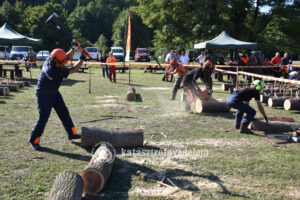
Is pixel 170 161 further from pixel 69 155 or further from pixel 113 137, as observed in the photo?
pixel 69 155

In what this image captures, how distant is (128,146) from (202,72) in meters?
4.72

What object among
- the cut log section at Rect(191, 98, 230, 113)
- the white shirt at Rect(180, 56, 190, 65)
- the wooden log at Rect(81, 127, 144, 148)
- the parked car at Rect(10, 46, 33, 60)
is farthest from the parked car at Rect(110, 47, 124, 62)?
the wooden log at Rect(81, 127, 144, 148)

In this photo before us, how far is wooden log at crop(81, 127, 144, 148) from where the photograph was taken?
567 centimetres

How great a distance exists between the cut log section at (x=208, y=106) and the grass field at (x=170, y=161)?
1.74 feet

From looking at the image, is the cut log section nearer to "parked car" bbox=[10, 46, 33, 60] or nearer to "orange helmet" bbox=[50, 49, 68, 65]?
"orange helmet" bbox=[50, 49, 68, 65]

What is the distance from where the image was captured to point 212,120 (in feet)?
27.7

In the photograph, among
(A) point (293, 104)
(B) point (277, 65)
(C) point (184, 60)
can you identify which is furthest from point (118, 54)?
(A) point (293, 104)

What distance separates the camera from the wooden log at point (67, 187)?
11.7 feet

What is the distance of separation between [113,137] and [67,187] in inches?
83.2

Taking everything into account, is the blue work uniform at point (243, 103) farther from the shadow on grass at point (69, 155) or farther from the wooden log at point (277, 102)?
the shadow on grass at point (69, 155)

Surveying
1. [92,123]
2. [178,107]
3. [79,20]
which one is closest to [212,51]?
[178,107]

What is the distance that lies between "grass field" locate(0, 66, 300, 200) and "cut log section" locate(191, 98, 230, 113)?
530mm

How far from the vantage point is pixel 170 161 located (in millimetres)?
5285

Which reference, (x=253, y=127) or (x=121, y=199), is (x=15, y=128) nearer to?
(x=121, y=199)
